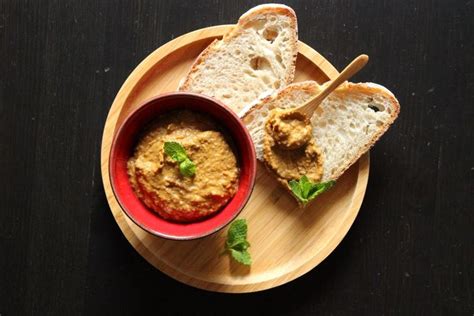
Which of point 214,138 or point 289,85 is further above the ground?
point 289,85

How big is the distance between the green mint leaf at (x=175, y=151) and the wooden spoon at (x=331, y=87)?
1.56ft

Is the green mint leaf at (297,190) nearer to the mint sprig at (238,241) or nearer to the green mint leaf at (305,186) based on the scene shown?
the green mint leaf at (305,186)

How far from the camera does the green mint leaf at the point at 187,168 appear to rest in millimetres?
1867

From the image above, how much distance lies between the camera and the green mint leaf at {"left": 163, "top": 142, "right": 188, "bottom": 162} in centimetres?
A: 187

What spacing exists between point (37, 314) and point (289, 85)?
4.45 ft

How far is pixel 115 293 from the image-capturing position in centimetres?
230

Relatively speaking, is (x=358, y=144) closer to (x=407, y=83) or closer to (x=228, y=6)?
(x=407, y=83)

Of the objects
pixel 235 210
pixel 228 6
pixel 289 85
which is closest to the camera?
pixel 235 210

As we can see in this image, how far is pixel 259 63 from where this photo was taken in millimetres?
2189

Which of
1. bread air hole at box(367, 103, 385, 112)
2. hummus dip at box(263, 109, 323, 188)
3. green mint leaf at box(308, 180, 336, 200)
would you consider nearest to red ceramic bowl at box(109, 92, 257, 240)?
hummus dip at box(263, 109, 323, 188)

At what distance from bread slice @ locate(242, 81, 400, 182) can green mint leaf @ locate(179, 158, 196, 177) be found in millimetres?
339

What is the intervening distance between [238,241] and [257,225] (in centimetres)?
10

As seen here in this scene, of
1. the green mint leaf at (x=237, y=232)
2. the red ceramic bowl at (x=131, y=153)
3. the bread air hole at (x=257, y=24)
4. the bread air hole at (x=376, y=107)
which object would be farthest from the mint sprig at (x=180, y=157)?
the bread air hole at (x=376, y=107)

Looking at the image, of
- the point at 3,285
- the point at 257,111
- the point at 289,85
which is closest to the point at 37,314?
the point at 3,285
